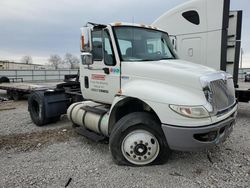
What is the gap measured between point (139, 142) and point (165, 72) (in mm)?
1235

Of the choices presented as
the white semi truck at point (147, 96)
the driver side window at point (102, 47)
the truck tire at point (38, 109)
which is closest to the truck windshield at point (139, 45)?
the white semi truck at point (147, 96)

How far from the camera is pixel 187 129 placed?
3230mm

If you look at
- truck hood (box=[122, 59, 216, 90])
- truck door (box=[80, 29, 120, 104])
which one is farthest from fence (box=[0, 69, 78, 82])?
truck hood (box=[122, 59, 216, 90])

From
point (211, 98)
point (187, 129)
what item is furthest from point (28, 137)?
point (211, 98)

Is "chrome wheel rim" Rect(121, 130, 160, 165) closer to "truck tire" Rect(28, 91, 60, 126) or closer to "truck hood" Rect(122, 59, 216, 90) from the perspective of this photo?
"truck hood" Rect(122, 59, 216, 90)

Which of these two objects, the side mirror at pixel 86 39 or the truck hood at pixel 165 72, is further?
the side mirror at pixel 86 39

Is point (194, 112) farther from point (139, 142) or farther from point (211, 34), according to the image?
point (211, 34)

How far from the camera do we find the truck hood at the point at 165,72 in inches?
135

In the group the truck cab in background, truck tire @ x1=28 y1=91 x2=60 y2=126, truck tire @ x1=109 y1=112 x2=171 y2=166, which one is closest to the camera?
truck tire @ x1=109 y1=112 x2=171 y2=166

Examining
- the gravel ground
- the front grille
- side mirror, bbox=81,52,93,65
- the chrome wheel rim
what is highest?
side mirror, bbox=81,52,93,65

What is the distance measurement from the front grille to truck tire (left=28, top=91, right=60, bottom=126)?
487cm

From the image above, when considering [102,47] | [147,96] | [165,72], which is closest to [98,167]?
[147,96]

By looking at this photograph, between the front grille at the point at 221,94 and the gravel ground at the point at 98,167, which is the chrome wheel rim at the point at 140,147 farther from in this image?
the front grille at the point at 221,94

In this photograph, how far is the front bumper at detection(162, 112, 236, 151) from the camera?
3.23 m
